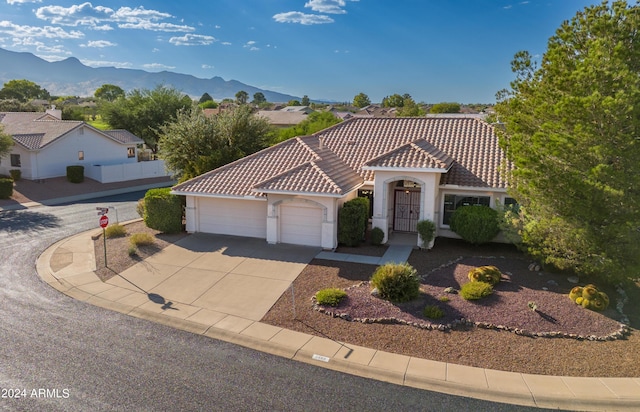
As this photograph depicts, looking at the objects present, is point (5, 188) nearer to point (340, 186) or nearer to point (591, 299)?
point (340, 186)

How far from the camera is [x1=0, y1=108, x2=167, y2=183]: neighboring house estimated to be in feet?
125

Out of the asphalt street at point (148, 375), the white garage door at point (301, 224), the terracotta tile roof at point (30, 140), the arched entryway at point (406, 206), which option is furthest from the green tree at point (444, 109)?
the asphalt street at point (148, 375)

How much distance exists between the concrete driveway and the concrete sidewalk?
0.04 meters

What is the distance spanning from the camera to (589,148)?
511 inches

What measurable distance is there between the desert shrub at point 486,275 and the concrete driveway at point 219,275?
6.23m

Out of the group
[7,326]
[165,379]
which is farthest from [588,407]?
[7,326]


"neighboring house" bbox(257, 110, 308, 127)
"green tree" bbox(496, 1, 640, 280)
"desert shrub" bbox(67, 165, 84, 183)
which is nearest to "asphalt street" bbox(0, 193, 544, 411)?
"green tree" bbox(496, 1, 640, 280)

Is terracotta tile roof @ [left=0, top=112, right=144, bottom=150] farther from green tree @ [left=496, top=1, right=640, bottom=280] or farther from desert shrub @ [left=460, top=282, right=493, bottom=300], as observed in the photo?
green tree @ [left=496, top=1, right=640, bottom=280]

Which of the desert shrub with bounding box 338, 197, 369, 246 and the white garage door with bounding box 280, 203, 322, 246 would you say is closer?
the desert shrub with bounding box 338, 197, 369, 246

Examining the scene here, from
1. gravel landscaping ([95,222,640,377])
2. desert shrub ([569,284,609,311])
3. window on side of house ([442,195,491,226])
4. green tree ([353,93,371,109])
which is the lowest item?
gravel landscaping ([95,222,640,377])

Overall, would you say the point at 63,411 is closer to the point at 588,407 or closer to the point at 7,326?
the point at 7,326

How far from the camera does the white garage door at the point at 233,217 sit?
21578mm

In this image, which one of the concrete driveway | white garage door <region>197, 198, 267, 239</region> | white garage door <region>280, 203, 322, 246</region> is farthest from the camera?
white garage door <region>197, 198, 267, 239</region>

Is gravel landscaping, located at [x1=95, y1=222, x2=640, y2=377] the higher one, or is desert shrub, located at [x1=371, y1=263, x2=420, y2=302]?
desert shrub, located at [x1=371, y1=263, x2=420, y2=302]
